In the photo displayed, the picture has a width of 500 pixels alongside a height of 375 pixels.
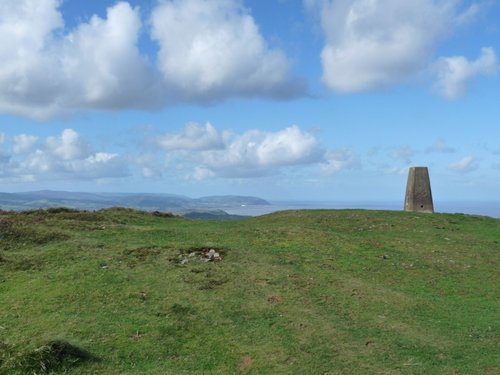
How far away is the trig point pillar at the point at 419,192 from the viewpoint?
1455 inches

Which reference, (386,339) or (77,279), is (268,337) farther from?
(77,279)

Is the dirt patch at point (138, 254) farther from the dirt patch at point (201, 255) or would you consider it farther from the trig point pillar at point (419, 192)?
the trig point pillar at point (419, 192)

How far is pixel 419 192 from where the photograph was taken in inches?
1458

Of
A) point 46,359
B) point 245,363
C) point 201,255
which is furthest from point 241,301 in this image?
point 46,359

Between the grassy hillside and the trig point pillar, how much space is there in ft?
33.7

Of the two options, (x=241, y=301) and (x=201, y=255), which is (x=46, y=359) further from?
(x=201, y=255)

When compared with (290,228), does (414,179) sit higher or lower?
higher

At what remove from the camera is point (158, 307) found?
15.0 meters

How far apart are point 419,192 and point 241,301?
25.2 metres

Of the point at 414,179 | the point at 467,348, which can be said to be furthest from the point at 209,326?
the point at 414,179

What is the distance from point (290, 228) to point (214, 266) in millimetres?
8331

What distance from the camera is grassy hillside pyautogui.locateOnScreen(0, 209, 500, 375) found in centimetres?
1205

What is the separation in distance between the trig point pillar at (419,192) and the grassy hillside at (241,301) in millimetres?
10284

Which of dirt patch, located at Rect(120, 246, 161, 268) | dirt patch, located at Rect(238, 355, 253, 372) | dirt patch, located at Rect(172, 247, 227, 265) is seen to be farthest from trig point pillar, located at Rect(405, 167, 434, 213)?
dirt patch, located at Rect(238, 355, 253, 372)
